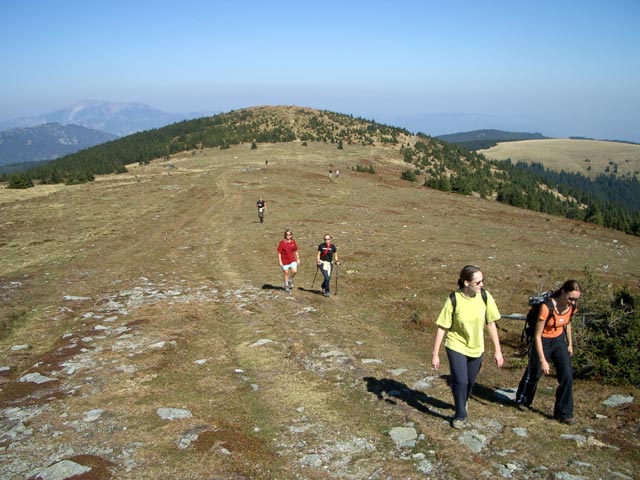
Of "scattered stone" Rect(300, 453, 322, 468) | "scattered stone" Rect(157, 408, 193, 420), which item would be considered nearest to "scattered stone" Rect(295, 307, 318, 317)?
"scattered stone" Rect(157, 408, 193, 420)

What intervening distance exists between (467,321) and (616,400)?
3634mm

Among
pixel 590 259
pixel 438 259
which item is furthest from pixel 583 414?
pixel 590 259

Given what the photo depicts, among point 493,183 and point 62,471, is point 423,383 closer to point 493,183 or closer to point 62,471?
point 62,471

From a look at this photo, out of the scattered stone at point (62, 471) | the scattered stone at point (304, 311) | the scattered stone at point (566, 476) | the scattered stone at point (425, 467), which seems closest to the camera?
the scattered stone at point (566, 476)

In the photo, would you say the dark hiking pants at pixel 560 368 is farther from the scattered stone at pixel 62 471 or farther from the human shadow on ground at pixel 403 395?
the scattered stone at pixel 62 471

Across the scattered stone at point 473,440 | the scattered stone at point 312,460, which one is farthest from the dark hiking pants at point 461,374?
the scattered stone at point 312,460

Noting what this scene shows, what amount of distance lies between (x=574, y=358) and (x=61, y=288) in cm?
1640

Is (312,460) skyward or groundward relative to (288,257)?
groundward

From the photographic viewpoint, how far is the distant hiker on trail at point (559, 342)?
22.1 ft

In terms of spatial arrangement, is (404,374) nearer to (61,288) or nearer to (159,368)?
(159,368)

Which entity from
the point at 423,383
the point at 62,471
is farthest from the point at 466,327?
the point at 62,471

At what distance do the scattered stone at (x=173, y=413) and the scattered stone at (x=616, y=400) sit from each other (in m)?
7.04

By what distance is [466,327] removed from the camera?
21.2 feet

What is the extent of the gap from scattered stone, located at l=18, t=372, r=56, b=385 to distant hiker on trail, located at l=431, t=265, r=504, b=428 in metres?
7.54
